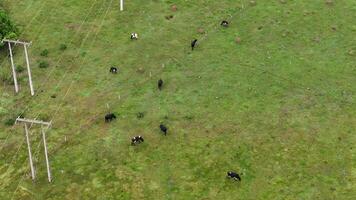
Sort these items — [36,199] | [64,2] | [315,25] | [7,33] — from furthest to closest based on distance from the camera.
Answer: [64,2] < [315,25] < [7,33] < [36,199]

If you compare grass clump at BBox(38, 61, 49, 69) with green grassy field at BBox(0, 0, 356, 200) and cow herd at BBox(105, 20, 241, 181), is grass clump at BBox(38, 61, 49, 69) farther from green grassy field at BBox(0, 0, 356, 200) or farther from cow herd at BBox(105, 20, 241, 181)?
cow herd at BBox(105, 20, 241, 181)

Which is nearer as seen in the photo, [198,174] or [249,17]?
[198,174]

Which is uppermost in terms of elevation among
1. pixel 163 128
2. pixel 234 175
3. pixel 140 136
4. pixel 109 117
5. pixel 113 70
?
pixel 113 70

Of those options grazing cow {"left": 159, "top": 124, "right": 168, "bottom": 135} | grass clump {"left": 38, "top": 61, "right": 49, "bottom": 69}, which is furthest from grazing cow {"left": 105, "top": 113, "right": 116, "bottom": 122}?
grass clump {"left": 38, "top": 61, "right": 49, "bottom": 69}

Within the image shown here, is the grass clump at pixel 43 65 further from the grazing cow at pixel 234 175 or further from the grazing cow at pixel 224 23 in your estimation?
the grazing cow at pixel 234 175

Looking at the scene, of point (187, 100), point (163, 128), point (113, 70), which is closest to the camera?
point (163, 128)

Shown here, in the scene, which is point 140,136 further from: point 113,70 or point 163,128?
point 113,70

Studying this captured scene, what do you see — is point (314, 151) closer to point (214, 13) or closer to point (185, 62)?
point (185, 62)

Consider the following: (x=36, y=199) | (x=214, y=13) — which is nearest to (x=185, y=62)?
(x=214, y=13)

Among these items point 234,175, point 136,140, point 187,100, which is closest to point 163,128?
point 136,140
